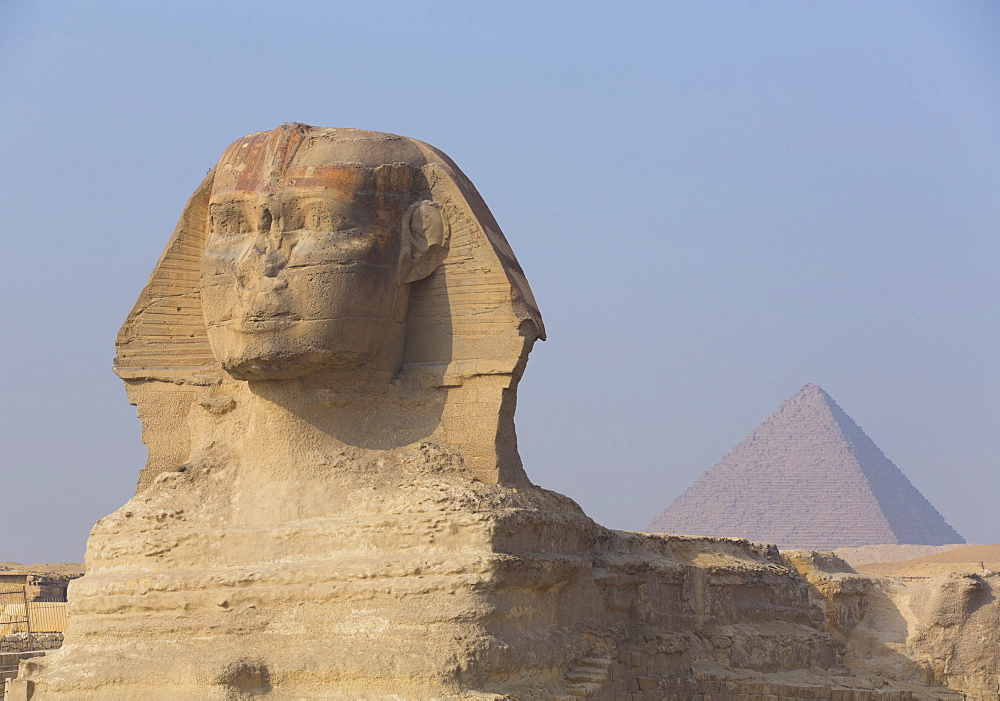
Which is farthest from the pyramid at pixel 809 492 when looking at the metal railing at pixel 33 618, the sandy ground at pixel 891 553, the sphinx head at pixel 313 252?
the sphinx head at pixel 313 252

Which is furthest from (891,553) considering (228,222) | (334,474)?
(228,222)

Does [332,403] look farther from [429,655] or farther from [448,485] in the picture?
[429,655]

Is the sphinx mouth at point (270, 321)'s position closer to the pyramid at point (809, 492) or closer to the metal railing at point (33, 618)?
the metal railing at point (33, 618)

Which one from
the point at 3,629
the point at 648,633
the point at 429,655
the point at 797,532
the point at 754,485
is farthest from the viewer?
the point at 754,485

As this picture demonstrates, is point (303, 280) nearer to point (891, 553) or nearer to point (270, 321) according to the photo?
point (270, 321)

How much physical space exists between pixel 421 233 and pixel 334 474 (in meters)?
1.66

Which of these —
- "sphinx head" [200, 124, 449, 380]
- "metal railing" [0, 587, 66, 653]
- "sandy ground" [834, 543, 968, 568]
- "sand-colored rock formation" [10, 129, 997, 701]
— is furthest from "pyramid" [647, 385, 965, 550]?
"sphinx head" [200, 124, 449, 380]

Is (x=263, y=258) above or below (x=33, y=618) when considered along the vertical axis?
above

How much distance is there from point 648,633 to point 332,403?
12.6 ft

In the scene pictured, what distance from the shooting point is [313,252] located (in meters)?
9.27

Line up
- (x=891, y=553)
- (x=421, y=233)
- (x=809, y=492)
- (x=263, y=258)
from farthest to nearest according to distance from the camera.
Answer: (x=809, y=492) → (x=891, y=553) → (x=421, y=233) → (x=263, y=258)

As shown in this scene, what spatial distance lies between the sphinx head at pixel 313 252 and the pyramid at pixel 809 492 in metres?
144

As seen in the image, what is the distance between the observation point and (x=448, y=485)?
30.1 ft

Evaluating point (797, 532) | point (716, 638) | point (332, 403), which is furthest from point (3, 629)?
point (797, 532)
